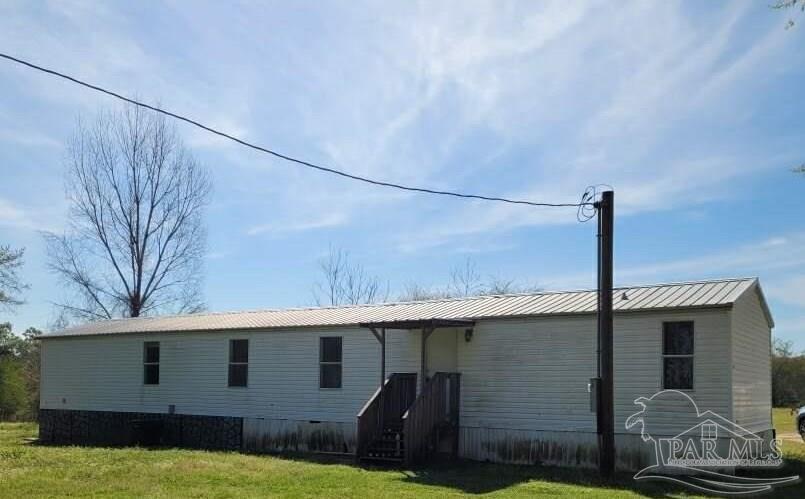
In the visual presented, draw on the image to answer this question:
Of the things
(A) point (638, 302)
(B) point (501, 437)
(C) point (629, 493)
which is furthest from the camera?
(B) point (501, 437)

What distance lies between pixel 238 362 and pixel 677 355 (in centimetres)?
1106

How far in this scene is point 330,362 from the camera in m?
18.1

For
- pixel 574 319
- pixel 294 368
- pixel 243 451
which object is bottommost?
pixel 243 451

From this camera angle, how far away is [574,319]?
579 inches

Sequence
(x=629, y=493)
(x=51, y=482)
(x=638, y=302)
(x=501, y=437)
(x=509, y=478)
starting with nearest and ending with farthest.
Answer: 1. (x=629, y=493)
2. (x=51, y=482)
3. (x=509, y=478)
4. (x=638, y=302)
5. (x=501, y=437)

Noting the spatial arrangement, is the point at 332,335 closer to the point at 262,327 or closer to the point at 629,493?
the point at 262,327

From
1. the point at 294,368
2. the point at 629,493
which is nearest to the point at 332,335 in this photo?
the point at 294,368

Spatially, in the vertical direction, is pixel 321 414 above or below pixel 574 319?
below

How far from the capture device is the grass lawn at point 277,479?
11.2 meters

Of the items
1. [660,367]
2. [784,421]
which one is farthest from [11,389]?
[784,421]

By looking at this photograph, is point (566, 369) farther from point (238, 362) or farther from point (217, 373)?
point (217, 373)

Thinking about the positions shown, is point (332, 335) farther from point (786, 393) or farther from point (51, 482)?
point (786, 393)

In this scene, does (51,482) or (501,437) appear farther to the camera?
(501,437)

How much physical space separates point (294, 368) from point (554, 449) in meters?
6.87
